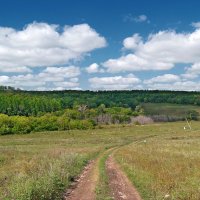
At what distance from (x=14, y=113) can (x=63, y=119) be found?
107 feet

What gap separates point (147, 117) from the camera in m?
179

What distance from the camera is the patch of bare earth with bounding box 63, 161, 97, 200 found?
16.1 m

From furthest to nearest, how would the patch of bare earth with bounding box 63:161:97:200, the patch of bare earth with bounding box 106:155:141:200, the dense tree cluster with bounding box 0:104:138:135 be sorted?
the dense tree cluster with bounding box 0:104:138:135, the patch of bare earth with bounding box 106:155:141:200, the patch of bare earth with bounding box 63:161:97:200

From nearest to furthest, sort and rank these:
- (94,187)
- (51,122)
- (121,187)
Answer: (94,187), (121,187), (51,122)

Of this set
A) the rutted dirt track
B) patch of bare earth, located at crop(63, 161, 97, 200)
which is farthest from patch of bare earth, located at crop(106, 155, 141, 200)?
patch of bare earth, located at crop(63, 161, 97, 200)

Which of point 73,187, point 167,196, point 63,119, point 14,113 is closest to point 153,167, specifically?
point 73,187

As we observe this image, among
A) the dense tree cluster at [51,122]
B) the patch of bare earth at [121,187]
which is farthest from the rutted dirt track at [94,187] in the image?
the dense tree cluster at [51,122]

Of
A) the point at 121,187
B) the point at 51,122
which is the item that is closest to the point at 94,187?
the point at 121,187

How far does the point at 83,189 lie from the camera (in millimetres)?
18000

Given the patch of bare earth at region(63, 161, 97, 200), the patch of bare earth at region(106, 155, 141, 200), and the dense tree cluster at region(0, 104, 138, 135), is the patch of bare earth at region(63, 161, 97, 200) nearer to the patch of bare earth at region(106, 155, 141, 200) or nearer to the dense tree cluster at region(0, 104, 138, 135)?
the patch of bare earth at region(106, 155, 141, 200)

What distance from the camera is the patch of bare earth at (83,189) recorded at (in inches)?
635

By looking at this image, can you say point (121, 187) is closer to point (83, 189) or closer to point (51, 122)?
point (83, 189)

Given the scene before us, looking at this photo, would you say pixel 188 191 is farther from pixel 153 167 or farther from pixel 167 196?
pixel 153 167

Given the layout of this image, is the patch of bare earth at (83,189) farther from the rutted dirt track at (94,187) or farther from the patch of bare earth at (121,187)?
the patch of bare earth at (121,187)
